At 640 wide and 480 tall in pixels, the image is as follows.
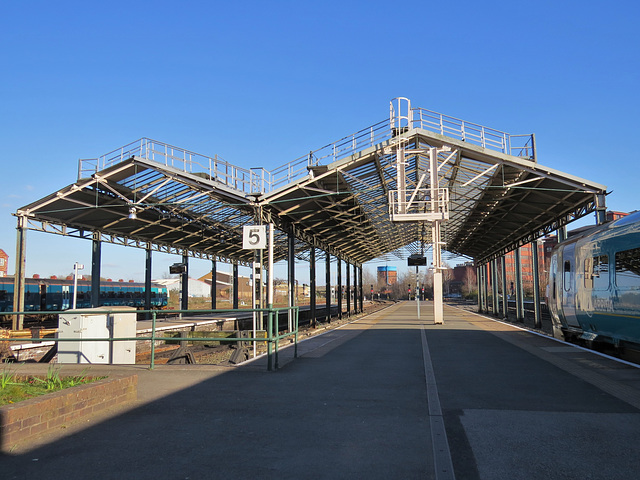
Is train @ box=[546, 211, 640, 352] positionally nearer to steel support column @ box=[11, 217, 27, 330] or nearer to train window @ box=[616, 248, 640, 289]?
train window @ box=[616, 248, 640, 289]

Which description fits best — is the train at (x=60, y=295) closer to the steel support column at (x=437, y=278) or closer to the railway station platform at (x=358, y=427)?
the steel support column at (x=437, y=278)

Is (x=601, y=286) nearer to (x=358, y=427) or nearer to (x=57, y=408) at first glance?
(x=358, y=427)

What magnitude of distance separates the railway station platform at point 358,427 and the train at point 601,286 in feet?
5.68

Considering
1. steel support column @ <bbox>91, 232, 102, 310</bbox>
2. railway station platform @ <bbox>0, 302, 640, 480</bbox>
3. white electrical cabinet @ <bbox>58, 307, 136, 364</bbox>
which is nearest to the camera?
railway station platform @ <bbox>0, 302, 640, 480</bbox>

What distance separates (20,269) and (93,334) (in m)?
14.0

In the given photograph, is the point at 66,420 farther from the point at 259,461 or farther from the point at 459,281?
the point at 459,281

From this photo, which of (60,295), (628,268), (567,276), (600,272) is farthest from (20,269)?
(628,268)

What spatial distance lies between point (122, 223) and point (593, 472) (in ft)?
95.1

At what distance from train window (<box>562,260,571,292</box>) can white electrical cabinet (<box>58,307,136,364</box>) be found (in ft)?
40.8

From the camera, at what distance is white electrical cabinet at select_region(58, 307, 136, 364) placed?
11.8m

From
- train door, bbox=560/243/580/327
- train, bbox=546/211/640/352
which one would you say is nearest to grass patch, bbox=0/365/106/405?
train, bbox=546/211/640/352

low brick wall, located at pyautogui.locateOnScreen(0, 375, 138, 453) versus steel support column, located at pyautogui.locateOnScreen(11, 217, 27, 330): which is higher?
steel support column, located at pyautogui.locateOnScreen(11, 217, 27, 330)

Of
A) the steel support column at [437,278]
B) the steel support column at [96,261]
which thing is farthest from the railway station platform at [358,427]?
the steel support column at [96,261]

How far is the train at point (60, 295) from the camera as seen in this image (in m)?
32.8
